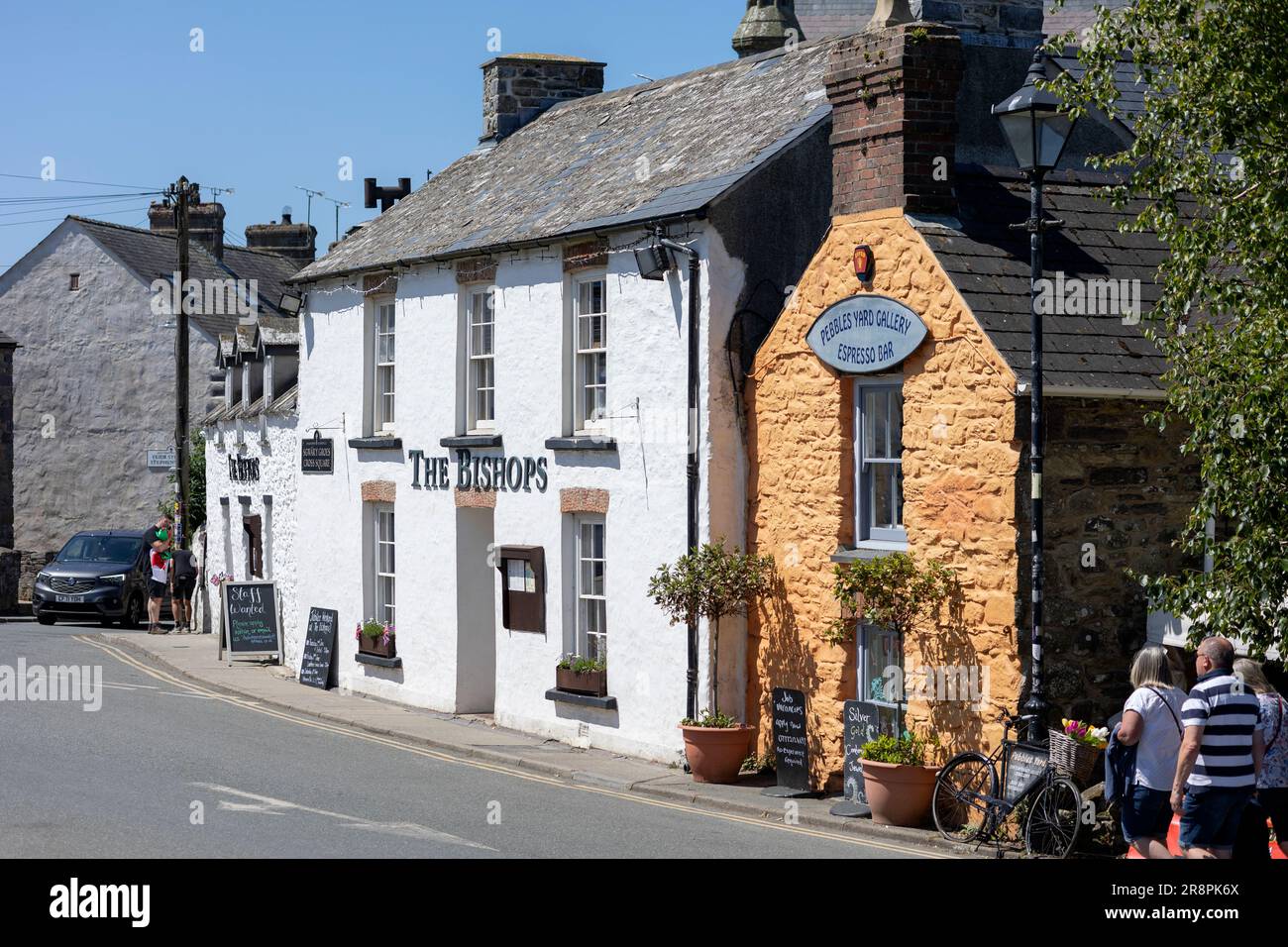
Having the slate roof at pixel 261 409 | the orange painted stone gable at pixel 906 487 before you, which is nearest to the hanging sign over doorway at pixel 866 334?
the orange painted stone gable at pixel 906 487

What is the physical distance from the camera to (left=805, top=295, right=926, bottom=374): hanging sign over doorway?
14.6m

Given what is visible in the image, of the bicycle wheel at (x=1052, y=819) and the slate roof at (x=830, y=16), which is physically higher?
the slate roof at (x=830, y=16)

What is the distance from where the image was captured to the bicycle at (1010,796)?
1245 cm

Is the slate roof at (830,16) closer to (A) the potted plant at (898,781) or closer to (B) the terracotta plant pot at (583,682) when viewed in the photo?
(B) the terracotta plant pot at (583,682)

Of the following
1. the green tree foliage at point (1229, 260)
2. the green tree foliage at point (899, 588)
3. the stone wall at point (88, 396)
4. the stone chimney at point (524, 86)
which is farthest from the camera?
the stone wall at point (88, 396)

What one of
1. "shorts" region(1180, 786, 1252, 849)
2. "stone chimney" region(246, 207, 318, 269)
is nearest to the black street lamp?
"shorts" region(1180, 786, 1252, 849)

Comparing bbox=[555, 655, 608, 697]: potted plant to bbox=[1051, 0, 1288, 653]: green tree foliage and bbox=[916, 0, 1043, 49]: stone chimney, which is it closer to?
bbox=[1051, 0, 1288, 653]: green tree foliage

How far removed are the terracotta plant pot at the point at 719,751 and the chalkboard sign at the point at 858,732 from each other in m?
1.29

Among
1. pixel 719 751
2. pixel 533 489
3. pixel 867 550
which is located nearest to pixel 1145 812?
pixel 867 550

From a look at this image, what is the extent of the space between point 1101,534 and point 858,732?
267 cm

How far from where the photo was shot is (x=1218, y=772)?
32.5ft

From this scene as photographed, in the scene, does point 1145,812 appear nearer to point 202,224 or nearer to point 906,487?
point 906,487

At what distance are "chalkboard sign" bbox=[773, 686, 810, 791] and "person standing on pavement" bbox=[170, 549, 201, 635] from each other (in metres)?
19.3

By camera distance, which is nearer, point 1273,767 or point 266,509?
point 1273,767
